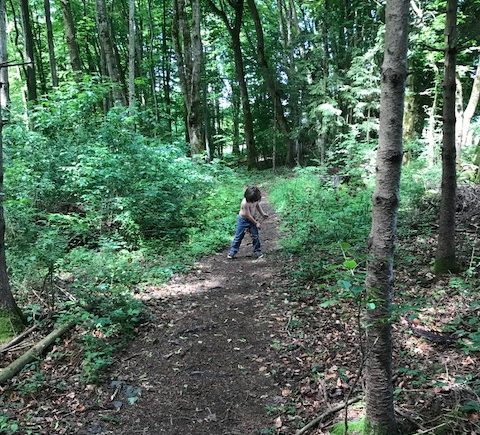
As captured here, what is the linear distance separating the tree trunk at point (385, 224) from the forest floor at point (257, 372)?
23cm

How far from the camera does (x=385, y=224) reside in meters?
2.58

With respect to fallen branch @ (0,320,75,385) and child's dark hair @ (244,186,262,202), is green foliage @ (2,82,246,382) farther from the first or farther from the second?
child's dark hair @ (244,186,262,202)

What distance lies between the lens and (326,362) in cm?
445

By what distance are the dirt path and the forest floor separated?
0.5 inches

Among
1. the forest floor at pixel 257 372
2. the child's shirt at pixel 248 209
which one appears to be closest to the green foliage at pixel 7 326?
the forest floor at pixel 257 372

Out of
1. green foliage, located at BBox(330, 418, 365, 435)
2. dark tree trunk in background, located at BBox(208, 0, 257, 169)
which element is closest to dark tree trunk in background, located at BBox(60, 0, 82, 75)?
dark tree trunk in background, located at BBox(208, 0, 257, 169)

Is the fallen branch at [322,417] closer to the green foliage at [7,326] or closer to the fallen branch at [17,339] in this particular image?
the fallen branch at [17,339]

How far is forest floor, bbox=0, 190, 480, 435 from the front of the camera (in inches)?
143

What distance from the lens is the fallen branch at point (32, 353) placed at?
14.2 ft

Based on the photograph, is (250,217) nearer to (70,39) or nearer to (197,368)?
(197,368)

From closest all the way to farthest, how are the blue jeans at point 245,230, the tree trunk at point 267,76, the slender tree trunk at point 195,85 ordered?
the blue jeans at point 245,230
the slender tree trunk at point 195,85
the tree trunk at point 267,76

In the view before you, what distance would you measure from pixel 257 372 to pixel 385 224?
274 cm

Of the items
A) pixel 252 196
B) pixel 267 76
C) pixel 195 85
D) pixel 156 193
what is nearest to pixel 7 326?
pixel 252 196

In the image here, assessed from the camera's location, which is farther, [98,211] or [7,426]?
[98,211]
